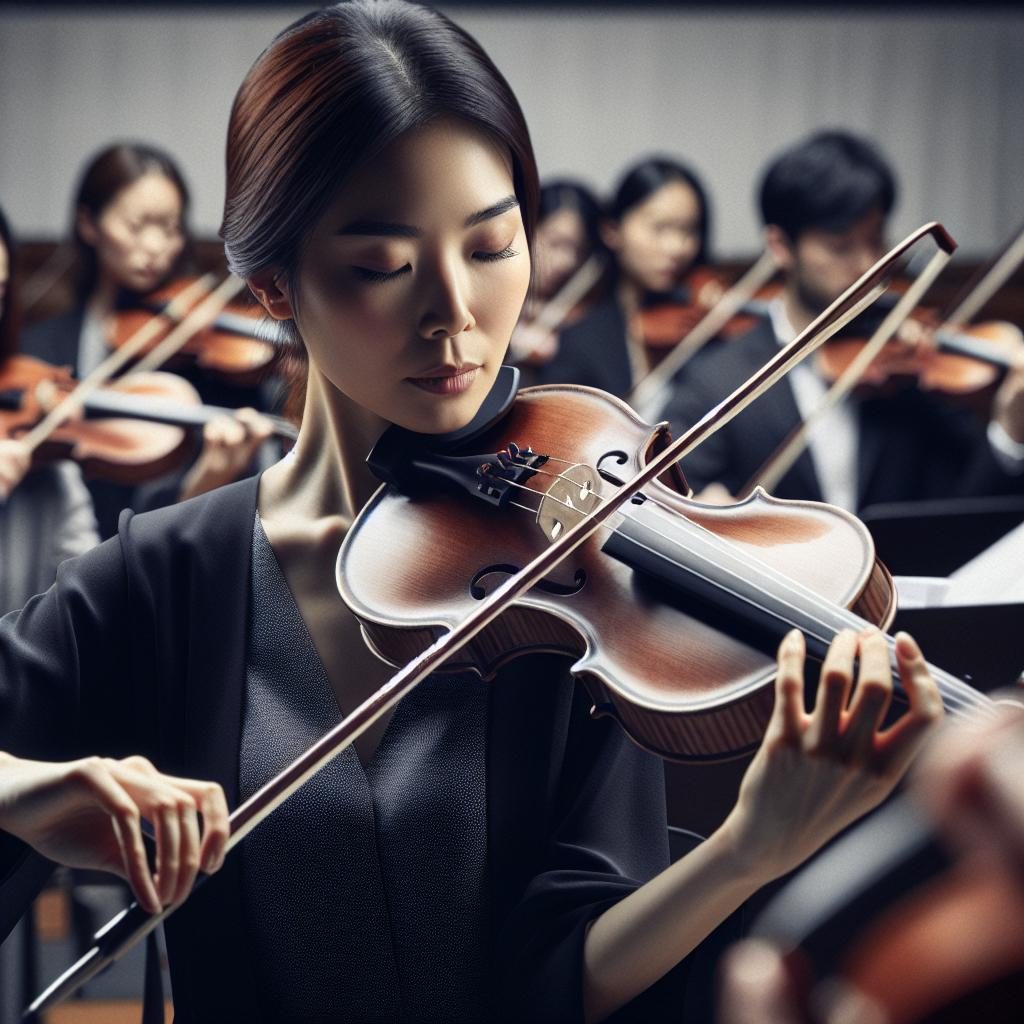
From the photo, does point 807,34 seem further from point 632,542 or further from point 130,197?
point 632,542

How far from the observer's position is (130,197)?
2424 millimetres

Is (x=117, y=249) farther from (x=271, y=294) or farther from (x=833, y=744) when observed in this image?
(x=833, y=744)

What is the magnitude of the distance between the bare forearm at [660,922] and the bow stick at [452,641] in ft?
0.50

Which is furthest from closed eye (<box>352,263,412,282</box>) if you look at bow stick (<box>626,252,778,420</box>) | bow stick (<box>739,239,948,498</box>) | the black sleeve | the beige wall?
the beige wall

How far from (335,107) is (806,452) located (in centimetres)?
144

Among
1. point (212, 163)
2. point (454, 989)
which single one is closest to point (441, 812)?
A: point (454, 989)

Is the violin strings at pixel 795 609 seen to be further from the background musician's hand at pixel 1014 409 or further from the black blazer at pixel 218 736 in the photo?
the background musician's hand at pixel 1014 409

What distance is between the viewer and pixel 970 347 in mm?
2432

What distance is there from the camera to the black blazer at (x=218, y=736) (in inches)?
30.4

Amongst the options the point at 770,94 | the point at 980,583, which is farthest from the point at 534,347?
the point at 980,583

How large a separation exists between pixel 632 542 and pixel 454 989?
0.87 ft

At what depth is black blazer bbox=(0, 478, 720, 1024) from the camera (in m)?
0.77

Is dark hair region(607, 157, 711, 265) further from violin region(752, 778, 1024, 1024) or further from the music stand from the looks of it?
violin region(752, 778, 1024, 1024)

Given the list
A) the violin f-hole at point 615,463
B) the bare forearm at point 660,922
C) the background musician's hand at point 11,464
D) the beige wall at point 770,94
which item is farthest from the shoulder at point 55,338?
the beige wall at point 770,94
